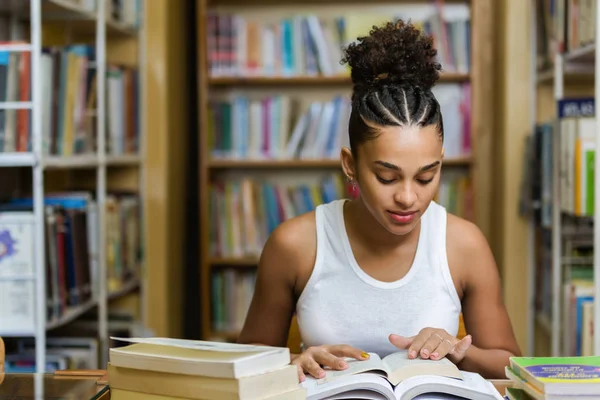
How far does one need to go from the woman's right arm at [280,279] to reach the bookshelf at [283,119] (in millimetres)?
1862

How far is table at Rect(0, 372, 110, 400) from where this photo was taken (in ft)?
3.74

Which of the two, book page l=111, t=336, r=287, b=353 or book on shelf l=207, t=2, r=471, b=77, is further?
book on shelf l=207, t=2, r=471, b=77

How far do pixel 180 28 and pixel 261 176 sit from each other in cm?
78

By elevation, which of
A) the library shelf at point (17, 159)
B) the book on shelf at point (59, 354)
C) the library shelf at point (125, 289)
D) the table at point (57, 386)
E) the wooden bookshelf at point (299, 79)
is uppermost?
the wooden bookshelf at point (299, 79)

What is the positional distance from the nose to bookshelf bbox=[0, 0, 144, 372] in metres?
1.17

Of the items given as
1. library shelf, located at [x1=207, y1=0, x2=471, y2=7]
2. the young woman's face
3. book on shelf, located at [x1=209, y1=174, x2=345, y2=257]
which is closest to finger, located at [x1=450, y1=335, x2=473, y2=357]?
the young woman's face

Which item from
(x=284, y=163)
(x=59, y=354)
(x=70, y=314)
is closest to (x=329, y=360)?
(x=70, y=314)

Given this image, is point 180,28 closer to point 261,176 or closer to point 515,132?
point 261,176

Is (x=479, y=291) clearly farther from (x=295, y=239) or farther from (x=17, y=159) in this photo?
(x=17, y=159)

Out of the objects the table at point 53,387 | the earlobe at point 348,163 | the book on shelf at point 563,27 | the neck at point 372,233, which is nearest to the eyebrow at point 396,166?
the earlobe at point 348,163

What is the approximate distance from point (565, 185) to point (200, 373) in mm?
1924

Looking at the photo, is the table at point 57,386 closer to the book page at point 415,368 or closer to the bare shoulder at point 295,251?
the book page at point 415,368

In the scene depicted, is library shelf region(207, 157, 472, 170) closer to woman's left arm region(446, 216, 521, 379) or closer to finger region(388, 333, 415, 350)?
woman's left arm region(446, 216, 521, 379)

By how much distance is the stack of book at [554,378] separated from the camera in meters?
1.10
